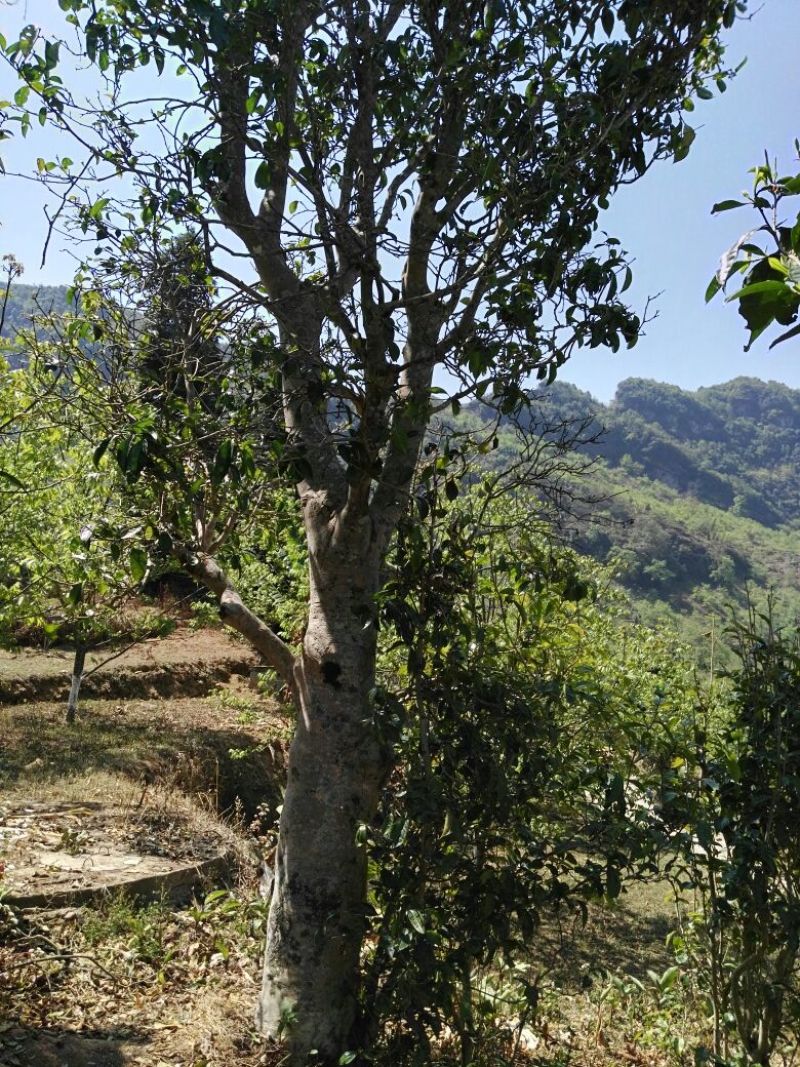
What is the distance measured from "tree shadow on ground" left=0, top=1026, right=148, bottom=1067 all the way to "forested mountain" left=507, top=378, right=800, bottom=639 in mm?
42764

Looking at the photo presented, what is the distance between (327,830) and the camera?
401 cm

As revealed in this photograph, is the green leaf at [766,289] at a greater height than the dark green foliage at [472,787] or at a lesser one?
greater

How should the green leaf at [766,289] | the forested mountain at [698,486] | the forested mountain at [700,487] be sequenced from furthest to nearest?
the forested mountain at [700,487], the forested mountain at [698,486], the green leaf at [766,289]

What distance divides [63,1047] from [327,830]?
1547mm

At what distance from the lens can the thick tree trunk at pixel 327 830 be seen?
395 centimetres

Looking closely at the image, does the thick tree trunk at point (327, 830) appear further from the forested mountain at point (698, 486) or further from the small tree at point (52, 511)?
the forested mountain at point (698, 486)

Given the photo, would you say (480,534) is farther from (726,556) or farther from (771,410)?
(771,410)

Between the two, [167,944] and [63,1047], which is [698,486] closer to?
[167,944]

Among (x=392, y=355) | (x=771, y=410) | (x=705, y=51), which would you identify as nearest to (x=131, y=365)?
(x=392, y=355)

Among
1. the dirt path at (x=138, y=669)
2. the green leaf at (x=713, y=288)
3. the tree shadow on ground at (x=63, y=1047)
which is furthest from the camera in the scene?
the dirt path at (x=138, y=669)

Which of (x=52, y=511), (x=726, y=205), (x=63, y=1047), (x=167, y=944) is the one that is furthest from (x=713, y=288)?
(x=52, y=511)

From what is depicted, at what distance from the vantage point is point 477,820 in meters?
3.86

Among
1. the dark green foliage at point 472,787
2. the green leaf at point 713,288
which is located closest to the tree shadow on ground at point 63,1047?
the dark green foliage at point 472,787

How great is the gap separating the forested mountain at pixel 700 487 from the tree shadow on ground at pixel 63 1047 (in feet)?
Result: 140
